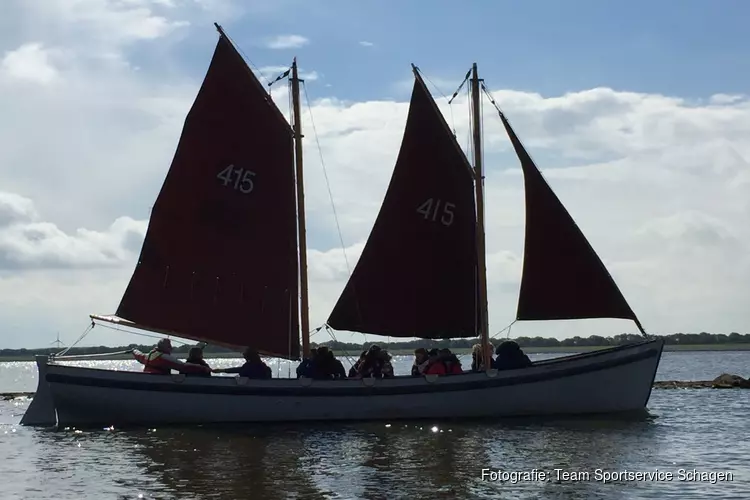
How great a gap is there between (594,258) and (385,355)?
25.6ft

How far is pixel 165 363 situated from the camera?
32344mm

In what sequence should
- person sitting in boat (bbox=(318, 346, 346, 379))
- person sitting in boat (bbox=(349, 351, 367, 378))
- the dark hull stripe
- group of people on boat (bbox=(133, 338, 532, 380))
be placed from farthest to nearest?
person sitting in boat (bbox=(349, 351, 367, 378))
person sitting in boat (bbox=(318, 346, 346, 379))
group of people on boat (bbox=(133, 338, 532, 380))
the dark hull stripe

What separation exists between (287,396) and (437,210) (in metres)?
8.12

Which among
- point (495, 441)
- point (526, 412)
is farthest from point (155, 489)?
point (526, 412)

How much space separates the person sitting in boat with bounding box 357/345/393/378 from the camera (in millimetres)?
32906

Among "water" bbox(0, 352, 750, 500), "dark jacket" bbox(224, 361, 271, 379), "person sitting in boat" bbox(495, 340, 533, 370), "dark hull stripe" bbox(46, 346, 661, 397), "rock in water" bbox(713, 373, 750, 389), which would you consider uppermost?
"person sitting in boat" bbox(495, 340, 533, 370)

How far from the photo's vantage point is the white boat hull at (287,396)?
32125mm

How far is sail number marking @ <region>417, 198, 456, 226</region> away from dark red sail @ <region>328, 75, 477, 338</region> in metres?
0.03

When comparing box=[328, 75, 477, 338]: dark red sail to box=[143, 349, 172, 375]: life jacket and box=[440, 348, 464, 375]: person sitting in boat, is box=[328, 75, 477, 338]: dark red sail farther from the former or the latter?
box=[143, 349, 172, 375]: life jacket

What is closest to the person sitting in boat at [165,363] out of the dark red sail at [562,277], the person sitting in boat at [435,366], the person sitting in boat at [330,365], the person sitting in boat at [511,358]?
the person sitting in boat at [330,365]

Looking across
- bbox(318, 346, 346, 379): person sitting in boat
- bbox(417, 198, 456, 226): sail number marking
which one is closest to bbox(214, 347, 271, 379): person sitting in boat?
bbox(318, 346, 346, 379): person sitting in boat

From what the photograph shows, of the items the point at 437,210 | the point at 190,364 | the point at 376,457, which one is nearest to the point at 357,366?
the point at 190,364

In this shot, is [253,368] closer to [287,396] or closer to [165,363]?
[287,396]

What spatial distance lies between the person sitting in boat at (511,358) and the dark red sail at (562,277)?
4.67 ft
